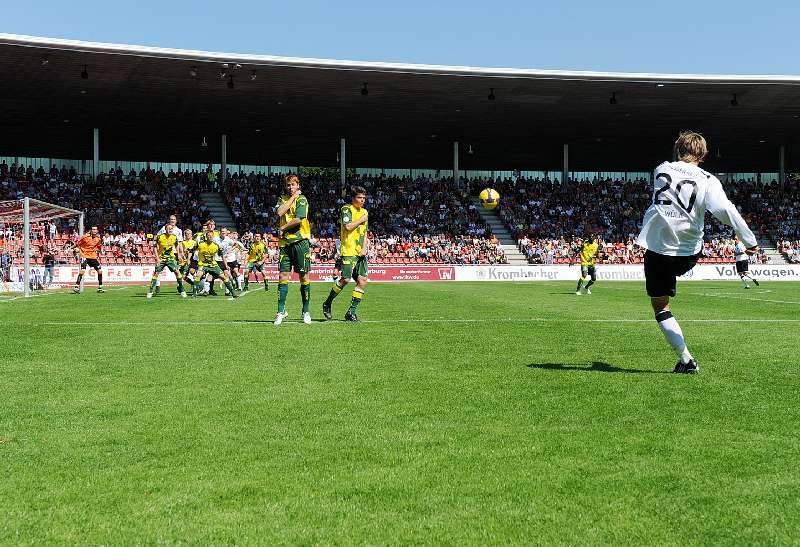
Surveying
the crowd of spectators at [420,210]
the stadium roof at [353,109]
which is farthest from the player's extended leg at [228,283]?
the crowd of spectators at [420,210]

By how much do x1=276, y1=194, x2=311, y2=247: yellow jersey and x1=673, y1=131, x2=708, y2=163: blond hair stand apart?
5874 millimetres

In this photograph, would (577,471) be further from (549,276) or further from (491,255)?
(491,255)

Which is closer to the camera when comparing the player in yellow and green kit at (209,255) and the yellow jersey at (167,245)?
the player in yellow and green kit at (209,255)

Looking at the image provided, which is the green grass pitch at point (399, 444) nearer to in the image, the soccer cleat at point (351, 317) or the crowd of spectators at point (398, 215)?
the soccer cleat at point (351, 317)

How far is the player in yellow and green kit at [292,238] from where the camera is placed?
38.3ft

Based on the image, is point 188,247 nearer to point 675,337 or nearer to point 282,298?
point 282,298

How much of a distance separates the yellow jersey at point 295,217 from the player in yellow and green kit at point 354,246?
69cm

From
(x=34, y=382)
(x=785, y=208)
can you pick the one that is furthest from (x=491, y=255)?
(x=34, y=382)

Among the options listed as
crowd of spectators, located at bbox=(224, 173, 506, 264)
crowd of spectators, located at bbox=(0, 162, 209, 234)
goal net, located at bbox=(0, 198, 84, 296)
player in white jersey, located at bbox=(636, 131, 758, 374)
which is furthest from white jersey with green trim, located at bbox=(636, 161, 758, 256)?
crowd of spectators, located at bbox=(0, 162, 209, 234)

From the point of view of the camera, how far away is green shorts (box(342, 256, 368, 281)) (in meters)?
12.6

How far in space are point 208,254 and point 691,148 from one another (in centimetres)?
1752

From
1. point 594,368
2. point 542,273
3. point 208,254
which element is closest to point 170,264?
point 208,254

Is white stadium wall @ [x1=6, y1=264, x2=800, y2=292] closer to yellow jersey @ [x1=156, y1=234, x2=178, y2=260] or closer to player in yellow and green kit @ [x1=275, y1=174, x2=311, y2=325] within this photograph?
yellow jersey @ [x1=156, y1=234, x2=178, y2=260]

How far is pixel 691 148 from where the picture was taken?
7043 mm
